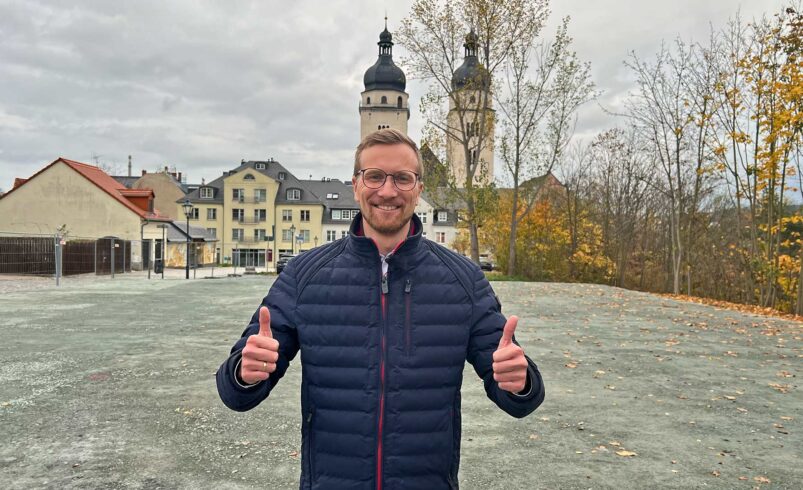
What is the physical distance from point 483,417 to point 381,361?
4.25m

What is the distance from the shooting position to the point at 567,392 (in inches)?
283

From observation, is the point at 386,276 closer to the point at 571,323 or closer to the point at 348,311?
the point at 348,311

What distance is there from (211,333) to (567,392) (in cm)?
726

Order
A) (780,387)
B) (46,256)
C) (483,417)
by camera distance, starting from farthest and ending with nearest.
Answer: (46,256), (780,387), (483,417)

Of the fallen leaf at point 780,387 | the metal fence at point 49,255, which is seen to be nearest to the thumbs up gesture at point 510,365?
the fallen leaf at point 780,387

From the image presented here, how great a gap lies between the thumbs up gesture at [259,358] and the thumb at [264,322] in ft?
0.04

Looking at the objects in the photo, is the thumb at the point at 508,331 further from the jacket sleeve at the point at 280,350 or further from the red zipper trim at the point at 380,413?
the jacket sleeve at the point at 280,350

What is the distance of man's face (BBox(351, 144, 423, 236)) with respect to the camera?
233 centimetres

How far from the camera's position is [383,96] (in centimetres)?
8419

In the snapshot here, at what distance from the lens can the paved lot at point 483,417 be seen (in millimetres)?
4613

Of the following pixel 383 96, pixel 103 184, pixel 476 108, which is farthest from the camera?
pixel 383 96

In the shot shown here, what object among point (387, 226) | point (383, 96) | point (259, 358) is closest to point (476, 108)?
point (387, 226)

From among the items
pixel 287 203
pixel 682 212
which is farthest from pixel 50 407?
pixel 287 203

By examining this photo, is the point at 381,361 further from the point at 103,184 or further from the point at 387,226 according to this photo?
the point at 103,184
